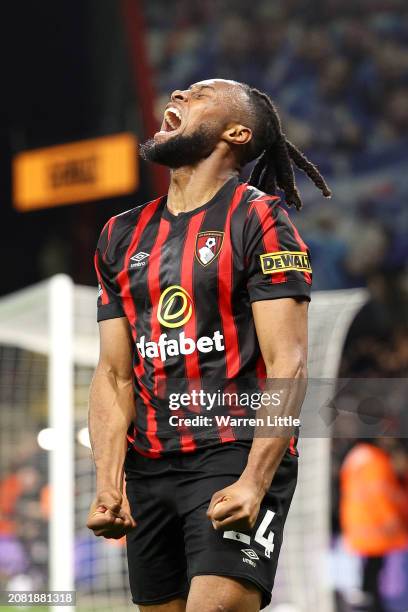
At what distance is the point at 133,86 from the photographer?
1062 cm

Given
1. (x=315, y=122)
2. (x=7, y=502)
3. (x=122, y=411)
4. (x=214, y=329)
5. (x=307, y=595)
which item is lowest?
(x=307, y=595)

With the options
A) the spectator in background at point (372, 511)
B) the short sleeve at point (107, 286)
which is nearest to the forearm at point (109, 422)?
the short sleeve at point (107, 286)

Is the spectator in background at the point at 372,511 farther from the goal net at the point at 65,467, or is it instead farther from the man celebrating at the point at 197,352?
the man celebrating at the point at 197,352

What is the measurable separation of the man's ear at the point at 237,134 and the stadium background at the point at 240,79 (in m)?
7.14

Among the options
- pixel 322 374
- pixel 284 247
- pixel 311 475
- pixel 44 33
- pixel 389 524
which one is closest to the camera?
pixel 284 247

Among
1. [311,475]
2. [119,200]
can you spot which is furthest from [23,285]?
[311,475]

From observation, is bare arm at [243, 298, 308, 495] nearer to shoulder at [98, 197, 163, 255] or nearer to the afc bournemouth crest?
the afc bournemouth crest

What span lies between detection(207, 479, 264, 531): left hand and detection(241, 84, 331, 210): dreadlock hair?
77 cm

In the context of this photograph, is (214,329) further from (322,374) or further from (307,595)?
(307,595)

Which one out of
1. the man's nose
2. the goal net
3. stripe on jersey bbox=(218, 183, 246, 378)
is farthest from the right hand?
the goal net

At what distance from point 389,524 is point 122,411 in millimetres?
5215

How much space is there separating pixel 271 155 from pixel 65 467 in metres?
2.26

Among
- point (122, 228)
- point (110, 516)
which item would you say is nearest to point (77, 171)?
point (122, 228)

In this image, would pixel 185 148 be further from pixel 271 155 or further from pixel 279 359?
pixel 279 359
